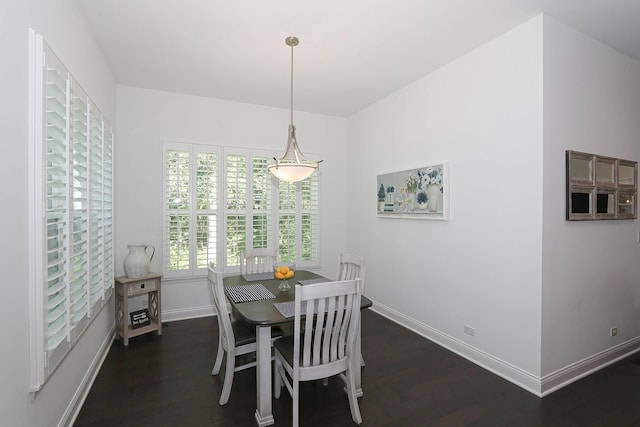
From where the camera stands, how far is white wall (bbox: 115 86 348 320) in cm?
365

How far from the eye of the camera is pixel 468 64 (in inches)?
114

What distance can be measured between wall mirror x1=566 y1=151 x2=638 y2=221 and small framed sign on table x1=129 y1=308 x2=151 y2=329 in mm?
4085

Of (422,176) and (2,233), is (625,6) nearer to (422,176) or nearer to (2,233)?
(422,176)

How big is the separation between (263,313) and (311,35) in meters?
2.23

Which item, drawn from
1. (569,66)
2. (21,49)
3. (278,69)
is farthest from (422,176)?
(21,49)

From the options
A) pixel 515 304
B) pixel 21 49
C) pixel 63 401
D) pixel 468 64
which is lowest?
pixel 63 401

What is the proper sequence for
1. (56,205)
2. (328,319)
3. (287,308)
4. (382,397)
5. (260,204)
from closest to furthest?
(56,205), (328,319), (287,308), (382,397), (260,204)

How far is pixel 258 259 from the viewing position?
11.7ft

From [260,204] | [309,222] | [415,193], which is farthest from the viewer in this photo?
[309,222]

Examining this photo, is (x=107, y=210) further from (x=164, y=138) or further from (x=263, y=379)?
(x=263, y=379)

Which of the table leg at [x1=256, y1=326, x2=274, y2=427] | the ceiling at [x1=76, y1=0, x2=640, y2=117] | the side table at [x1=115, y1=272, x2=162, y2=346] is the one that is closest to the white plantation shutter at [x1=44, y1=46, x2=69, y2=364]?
the ceiling at [x1=76, y1=0, x2=640, y2=117]

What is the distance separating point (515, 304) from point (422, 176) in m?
1.52

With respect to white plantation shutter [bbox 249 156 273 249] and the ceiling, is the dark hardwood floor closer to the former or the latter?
white plantation shutter [bbox 249 156 273 249]

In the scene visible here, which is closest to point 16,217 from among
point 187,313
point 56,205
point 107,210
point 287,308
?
point 56,205
